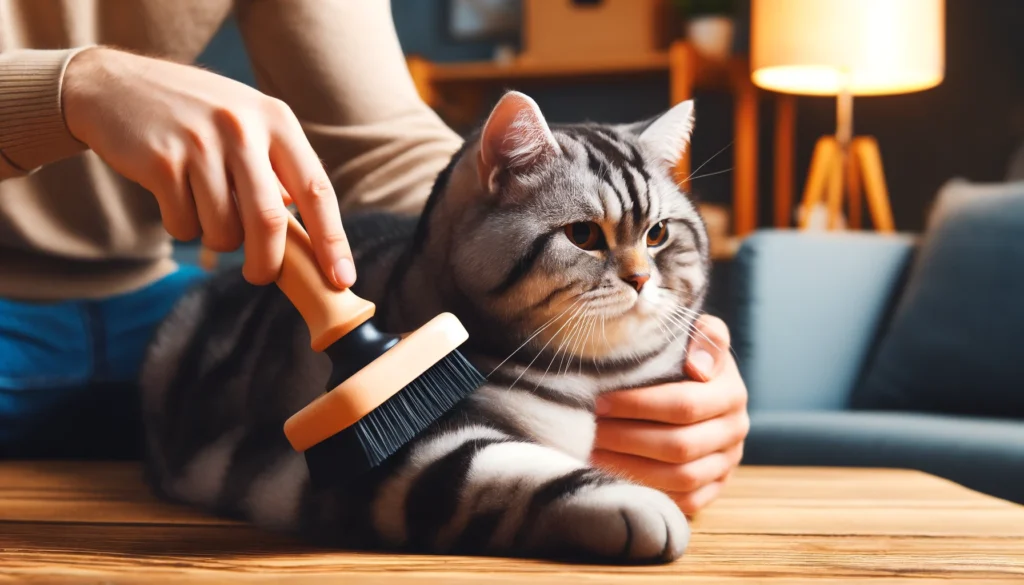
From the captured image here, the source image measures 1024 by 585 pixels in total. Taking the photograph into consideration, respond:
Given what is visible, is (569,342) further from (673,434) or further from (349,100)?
(349,100)

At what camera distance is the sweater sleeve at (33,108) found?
0.69 m

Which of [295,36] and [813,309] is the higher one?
[295,36]

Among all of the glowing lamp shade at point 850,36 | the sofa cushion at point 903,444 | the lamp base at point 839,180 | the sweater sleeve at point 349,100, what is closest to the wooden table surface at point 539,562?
the sweater sleeve at point 349,100

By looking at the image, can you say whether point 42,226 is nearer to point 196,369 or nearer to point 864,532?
point 196,369

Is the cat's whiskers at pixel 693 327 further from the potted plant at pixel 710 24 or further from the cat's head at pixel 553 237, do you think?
the potted plant at pixel 710 24

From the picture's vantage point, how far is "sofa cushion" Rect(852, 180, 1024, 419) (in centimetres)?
174

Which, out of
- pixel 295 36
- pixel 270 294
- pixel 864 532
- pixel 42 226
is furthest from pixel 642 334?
pixel 42 226

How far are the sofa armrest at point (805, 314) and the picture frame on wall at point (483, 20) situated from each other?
2.15 meters

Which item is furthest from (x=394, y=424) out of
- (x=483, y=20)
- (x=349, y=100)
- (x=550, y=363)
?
(x=483, y=20)

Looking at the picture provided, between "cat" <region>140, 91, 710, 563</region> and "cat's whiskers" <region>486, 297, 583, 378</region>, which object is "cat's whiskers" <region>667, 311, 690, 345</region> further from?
"cat's whiskers" <region>486, 297, 583, 378</region>

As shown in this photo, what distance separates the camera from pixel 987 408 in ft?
5.75

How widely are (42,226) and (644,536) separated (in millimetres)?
873

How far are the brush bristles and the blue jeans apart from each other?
1.90ft

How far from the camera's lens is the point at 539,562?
1.78 feet
